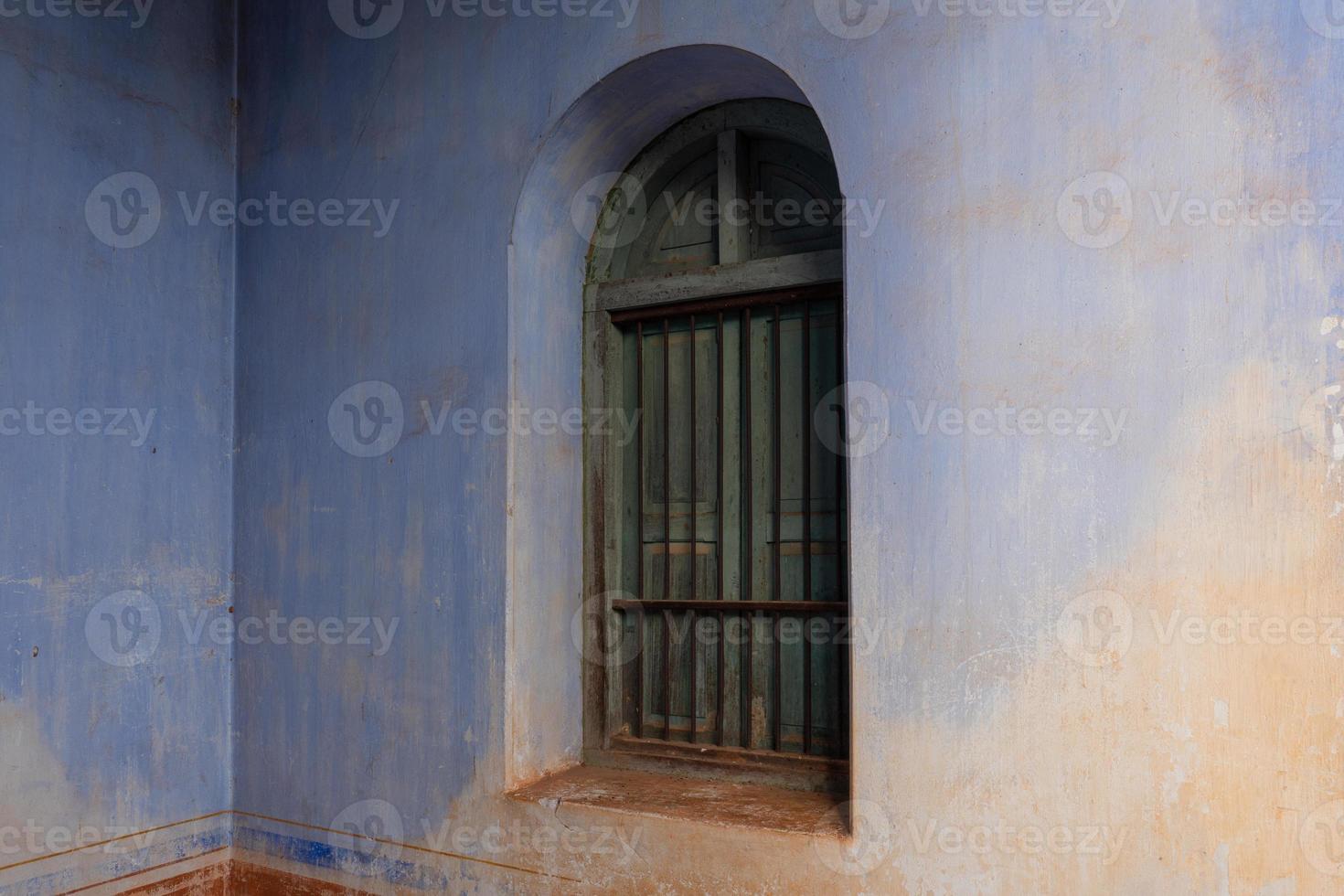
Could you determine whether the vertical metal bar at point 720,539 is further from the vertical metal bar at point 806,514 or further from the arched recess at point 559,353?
the arched recess at point 559,353

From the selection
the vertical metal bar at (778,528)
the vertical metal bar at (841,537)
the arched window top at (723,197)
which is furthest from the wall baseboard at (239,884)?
the arched window top at (723,197)

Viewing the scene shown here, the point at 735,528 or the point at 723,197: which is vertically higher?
the point at 723,197

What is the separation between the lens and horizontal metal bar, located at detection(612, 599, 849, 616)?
10.6 feet

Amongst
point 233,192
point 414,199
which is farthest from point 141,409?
point 414,199

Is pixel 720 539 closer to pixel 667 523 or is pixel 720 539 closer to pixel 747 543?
pixel 747 543

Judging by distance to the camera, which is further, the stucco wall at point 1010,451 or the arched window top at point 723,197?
the arched window top at point 723,197

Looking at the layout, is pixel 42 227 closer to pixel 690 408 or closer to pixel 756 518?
pixel 690 408

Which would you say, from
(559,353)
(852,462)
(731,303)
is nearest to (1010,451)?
(852,462)

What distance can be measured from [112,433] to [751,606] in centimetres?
212

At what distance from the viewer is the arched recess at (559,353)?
3305 millimetres

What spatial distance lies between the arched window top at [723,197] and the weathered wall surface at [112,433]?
1.48m

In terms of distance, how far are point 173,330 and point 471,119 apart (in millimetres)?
1270

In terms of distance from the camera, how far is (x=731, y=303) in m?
3.43

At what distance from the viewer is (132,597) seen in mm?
3600
